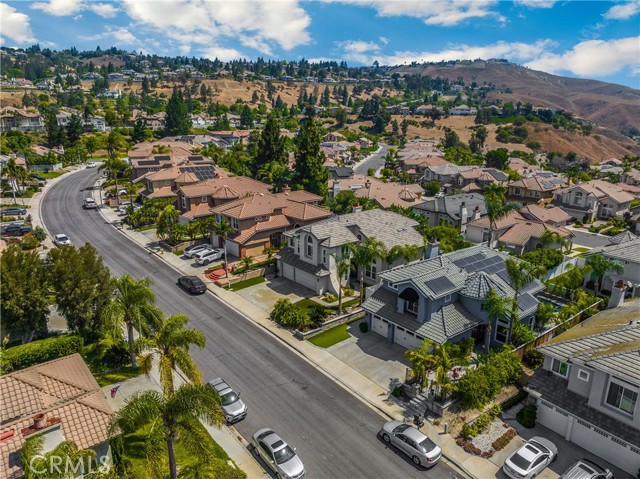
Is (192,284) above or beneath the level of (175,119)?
beneath

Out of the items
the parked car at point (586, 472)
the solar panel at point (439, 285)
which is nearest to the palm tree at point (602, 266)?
the solar panel at point (439, 285)

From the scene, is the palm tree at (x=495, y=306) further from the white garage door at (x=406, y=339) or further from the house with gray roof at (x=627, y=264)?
the house with gray roof at (x=627, y=264)

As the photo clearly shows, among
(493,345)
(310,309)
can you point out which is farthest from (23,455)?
(493,345)

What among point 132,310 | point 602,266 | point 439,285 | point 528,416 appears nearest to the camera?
point 528,416

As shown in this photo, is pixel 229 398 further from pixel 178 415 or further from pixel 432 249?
pixel 432 249

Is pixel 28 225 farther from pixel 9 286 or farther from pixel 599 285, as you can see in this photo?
pixel 599 285

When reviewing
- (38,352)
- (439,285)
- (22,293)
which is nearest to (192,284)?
(22,293)
